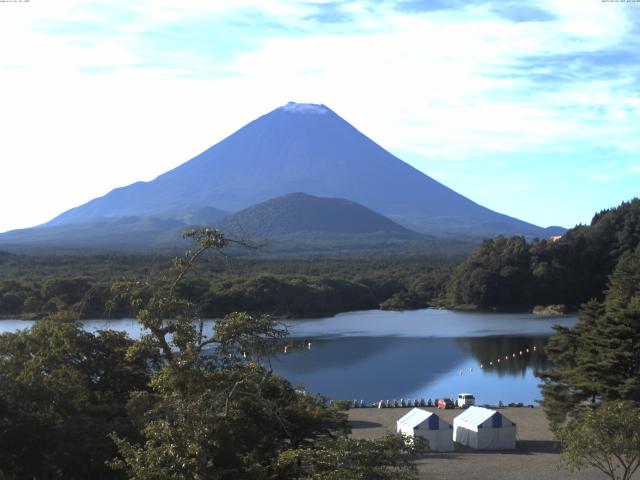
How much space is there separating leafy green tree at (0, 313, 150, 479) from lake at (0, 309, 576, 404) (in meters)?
6.13

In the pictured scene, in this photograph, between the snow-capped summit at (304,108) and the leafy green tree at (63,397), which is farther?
the snow-capped summit at (304,108)

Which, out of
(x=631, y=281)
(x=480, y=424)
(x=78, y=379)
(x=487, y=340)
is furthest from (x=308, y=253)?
(x=78, y=379)

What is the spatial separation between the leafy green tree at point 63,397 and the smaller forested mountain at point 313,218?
75.1 m

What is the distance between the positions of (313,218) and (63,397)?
8559 centimetres

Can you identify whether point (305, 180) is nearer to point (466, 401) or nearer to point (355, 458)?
point (466, 401)

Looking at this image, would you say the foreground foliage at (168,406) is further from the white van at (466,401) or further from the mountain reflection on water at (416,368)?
the mountain reflection on water at (416,368)

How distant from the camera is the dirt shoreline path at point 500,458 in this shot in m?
10.9

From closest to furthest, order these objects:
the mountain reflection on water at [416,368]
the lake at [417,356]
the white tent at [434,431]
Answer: the white tent at [434,431]
the mountain reflection on water at [416,368]
the lake at [417,356]

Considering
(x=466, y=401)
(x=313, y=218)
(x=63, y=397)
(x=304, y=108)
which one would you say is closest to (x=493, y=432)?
(x=466, y=401)

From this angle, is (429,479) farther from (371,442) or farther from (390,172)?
(390,172)

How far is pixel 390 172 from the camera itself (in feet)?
403

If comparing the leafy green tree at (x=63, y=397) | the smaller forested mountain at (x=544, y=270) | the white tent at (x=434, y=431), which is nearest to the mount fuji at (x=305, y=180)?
the smaller forested mountain at (x=544, y=270)

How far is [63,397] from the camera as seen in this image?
731 centimetres

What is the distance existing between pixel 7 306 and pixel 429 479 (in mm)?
27558
